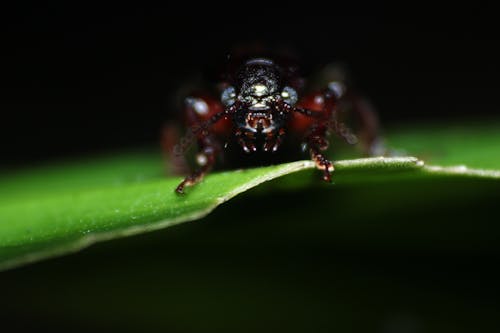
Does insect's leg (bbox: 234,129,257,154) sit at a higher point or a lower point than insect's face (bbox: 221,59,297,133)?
lower

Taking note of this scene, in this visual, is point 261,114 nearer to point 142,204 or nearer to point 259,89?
point 259,89

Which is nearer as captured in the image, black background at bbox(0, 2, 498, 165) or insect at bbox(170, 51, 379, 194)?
insect at bbox(170, 51, 379, 194)

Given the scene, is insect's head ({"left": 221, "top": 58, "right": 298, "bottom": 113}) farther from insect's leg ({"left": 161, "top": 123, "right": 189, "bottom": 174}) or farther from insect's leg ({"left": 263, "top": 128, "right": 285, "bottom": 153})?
insect's leg ({"left": 161, "top": 123, "right": 189, "bottom": 174})

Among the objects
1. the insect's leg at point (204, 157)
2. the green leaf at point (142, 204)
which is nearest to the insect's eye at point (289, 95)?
the insect's leg at point (204, 157)

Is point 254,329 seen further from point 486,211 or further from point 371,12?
point 371,12

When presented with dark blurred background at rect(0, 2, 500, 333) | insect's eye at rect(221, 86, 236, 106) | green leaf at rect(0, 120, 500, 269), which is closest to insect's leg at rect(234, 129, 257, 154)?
insect's eye at rect(221, 86, 236, 106)

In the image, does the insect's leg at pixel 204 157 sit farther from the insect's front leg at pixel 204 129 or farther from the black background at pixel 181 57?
the black background at pixel 181 57

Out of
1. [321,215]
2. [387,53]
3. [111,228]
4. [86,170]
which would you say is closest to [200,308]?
[321,215]
